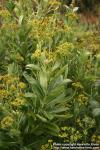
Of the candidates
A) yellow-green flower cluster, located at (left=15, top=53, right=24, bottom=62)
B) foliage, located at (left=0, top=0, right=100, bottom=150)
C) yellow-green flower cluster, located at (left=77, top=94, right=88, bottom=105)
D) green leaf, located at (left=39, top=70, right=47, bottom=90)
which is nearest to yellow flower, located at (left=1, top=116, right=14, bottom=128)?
foliage, located at (left=0, top=0, right=100, bottom=150)

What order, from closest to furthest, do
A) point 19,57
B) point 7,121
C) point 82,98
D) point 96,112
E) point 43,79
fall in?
point 7,121 → point 43,79 → point 96,112 → point 82,98 → point 19,57

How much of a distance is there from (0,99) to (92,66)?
1904 mm

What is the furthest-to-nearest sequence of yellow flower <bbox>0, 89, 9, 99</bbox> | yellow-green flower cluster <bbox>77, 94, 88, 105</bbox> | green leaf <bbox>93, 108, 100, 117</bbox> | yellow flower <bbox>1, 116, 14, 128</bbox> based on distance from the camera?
yellow-green flower cluster <bbox>77, 94, 88, 105</bbox>
green leaf <bbox>93, 108, 100, 117</bbox>
yellow flower <bbox>0, 89, 9, 99</bbox>
yellow flower <bbox>1, 116, 14, 128</bbox>

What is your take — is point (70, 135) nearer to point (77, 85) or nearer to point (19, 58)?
point (77, 85)

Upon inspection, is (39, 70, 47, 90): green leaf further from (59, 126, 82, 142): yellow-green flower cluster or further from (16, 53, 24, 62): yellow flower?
(16, 53, 24, 62): yellow flower

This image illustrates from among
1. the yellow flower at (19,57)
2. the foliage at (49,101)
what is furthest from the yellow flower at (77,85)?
the yellow flower at (19,57)

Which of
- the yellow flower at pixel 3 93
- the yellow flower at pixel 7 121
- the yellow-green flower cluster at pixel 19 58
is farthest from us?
the yellow-green flower cluster at pixel 19 58

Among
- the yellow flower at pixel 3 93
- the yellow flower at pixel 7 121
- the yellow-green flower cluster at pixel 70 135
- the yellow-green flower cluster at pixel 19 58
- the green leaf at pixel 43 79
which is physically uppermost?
the yellow-green flower cluster at pixel 19 58

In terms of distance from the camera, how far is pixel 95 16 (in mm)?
13898

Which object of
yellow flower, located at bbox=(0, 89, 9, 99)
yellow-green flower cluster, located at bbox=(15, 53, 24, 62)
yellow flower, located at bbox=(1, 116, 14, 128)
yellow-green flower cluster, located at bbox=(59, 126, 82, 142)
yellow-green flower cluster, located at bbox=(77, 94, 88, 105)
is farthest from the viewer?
yellow-green flower cluster, located at bbox=(15, 53, 24, 62)

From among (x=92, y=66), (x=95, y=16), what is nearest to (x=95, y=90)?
(x=92, y=66)

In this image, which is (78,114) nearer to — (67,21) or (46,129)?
(46,129)

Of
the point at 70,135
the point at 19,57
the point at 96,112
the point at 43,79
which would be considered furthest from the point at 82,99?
the point at 19,57

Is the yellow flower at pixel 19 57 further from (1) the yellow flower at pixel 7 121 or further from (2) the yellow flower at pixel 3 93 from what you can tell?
(1) the yellow flower at pixel 7 121
